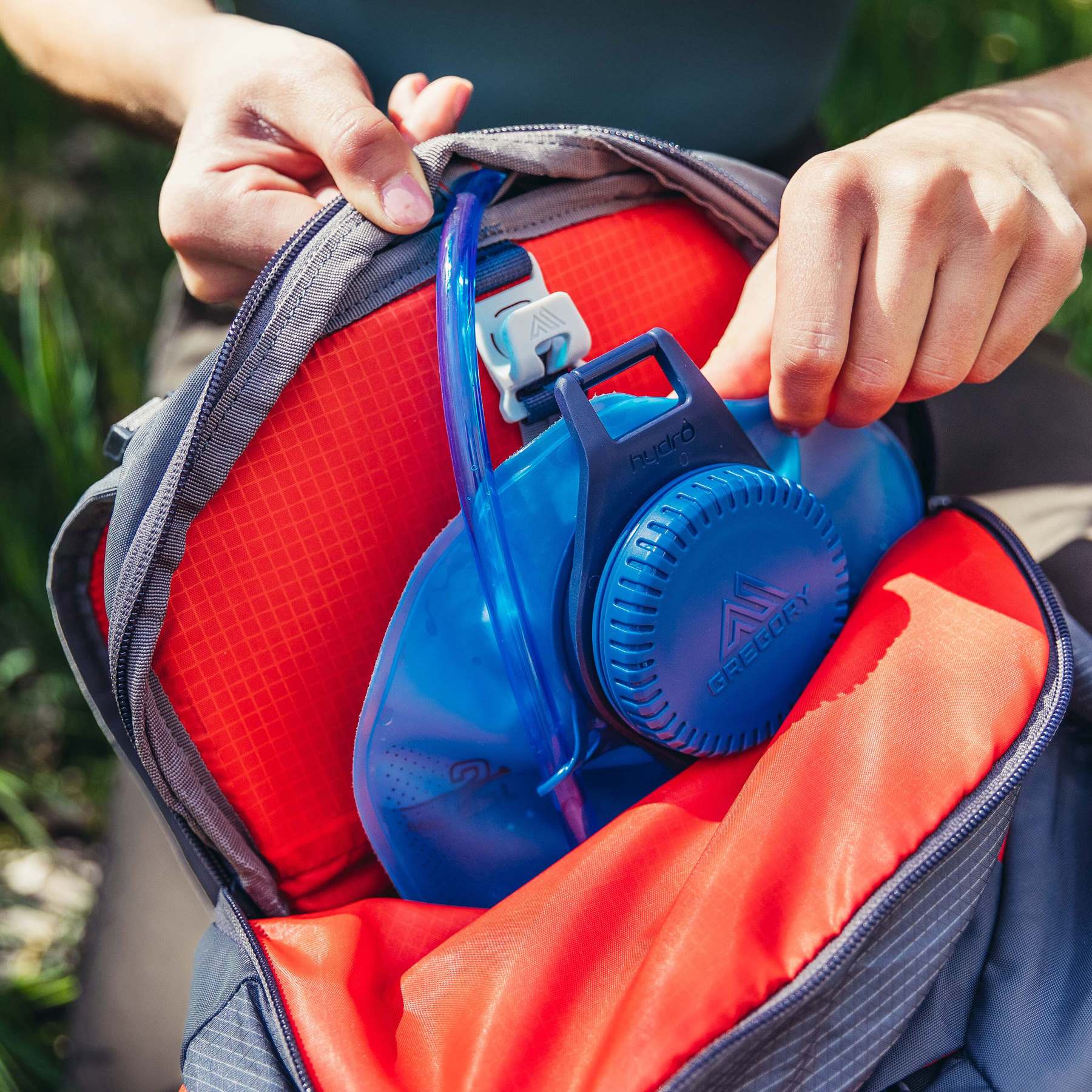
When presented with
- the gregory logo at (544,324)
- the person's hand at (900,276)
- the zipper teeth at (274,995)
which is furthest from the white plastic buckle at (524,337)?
the zipper teeth at (274,995)

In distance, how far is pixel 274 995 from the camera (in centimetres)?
56

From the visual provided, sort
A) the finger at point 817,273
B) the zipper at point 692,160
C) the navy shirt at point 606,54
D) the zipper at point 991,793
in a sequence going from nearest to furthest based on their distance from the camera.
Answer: the zipper at point 991,793, the finger at point 817,273, the zipper at point 692,160, the navy shirt at point 606,54

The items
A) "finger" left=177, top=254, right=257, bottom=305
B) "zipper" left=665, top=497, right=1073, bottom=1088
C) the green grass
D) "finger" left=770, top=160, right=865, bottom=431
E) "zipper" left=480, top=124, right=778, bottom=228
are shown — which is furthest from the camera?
the green grass

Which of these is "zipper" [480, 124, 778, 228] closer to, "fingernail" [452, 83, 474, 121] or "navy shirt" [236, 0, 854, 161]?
"fingernail" [452, 83, 474, 121]

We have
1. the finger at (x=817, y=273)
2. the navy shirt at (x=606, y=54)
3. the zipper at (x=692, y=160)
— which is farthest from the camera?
the navy shirt at (x=606, y=54)

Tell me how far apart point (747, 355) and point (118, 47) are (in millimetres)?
698

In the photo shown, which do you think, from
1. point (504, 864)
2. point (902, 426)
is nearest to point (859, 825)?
point (504, 864)

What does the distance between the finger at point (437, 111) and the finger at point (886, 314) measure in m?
0.35

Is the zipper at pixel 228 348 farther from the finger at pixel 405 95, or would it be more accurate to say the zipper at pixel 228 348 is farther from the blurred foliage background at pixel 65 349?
the blurred foliage background at pixel 65 349

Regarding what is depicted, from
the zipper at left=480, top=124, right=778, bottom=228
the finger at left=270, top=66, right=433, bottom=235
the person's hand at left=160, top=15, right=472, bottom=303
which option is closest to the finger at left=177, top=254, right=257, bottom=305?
the person's hand at left=160, top=15, right=472, bottom=303

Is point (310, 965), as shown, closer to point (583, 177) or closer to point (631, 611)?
point (631, 611)

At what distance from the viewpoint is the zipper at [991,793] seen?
1.56 feet

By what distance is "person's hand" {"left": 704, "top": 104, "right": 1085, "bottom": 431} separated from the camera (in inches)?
23.1

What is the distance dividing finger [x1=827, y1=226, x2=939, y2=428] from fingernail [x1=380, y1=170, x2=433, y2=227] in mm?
292
